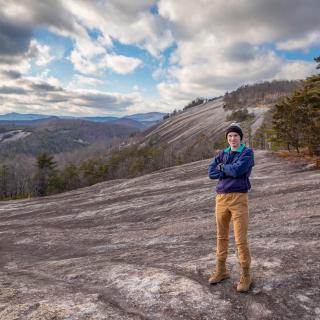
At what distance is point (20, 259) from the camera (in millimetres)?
19375

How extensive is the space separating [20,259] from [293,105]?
37146 millimetres

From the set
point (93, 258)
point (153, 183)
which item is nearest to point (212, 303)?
point (93, 258)

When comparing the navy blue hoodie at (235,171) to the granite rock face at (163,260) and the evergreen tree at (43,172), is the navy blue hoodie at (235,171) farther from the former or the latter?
the evergreen tree at (43,172)

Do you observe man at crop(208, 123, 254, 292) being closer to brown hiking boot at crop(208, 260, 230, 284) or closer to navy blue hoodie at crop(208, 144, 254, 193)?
navy blue hoodie at crop(208, 144, 254, 193)

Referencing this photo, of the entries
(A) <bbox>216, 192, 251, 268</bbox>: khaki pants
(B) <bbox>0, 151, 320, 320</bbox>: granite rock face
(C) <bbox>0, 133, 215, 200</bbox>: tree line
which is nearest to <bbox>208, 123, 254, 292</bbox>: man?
(A) <bbox>216, 192, 251, 268</bbox>: khaki pants

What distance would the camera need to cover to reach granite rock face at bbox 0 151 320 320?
8.73m

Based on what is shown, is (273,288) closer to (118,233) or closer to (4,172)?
(118,233)

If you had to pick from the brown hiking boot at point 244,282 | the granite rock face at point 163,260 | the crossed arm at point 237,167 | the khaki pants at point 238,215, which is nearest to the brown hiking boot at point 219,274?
the granite rock face at point 163,260

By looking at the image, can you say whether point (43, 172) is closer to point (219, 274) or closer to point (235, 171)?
point (219, 274)

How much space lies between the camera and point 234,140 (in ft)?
30.1

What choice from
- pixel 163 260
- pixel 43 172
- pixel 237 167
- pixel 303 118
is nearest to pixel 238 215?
pixel 237 167

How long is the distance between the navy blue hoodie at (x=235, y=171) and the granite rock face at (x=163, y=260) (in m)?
2.94

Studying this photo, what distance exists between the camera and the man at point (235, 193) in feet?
29.2

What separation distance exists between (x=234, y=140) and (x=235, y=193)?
1453mm
